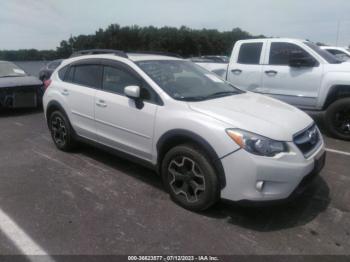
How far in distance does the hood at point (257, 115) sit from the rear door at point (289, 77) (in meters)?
2.79

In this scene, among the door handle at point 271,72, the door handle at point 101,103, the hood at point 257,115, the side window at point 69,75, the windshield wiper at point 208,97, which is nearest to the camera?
the hood at point 257,115

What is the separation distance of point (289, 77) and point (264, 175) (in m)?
4.22

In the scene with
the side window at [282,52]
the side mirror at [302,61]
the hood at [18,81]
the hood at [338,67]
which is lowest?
the hood at [18,81]

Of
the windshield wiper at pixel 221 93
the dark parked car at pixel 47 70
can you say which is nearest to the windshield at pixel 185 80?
the windshield wiper at pixel 221 93

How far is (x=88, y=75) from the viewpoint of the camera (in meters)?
5.02

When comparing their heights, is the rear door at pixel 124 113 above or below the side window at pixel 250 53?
below

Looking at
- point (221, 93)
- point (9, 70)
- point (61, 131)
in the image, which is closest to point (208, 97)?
point (221, 93)

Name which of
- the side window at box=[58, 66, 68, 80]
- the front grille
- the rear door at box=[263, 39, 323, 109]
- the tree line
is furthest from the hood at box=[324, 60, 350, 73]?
the tree line

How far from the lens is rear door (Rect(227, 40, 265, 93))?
7.30m

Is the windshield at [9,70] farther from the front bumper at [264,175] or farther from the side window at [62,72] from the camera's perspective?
the front bumper at [264,175]

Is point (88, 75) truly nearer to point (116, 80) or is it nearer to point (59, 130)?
point (116, 80)

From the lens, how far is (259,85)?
728cm

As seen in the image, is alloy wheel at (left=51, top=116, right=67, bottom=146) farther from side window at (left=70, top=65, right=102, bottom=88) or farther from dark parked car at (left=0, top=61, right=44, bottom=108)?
dark parked car at (left=0, top=61, right=44, bottom=108)

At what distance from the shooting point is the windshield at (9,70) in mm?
9496
